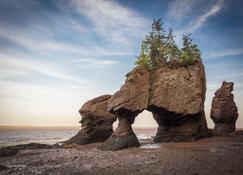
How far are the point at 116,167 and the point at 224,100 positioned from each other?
3631 cm

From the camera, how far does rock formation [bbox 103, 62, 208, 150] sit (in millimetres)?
30625

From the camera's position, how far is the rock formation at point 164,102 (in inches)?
1206

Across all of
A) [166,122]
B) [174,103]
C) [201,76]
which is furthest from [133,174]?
[201,76]

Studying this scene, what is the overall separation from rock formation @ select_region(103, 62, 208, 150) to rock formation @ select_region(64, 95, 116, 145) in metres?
7.89

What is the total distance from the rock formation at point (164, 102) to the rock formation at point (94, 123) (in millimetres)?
7885

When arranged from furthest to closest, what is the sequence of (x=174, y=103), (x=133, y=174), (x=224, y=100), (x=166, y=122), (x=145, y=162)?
(x=224, y=100)
(x=166, y=122)
(x=174, y=103)
(x=145, y=162)
(x=133, y=174)

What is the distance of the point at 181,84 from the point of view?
1372 inches

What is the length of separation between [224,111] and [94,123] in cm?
2401

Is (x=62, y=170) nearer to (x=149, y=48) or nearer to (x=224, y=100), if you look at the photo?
(x=149, y=48)

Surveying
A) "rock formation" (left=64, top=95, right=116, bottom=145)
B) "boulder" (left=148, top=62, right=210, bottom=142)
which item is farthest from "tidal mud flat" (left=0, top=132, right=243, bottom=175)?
"rock formation" (left=64, top=95, right=116, bottom=145)

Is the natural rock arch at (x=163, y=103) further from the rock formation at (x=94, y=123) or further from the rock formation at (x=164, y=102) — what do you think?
the rock formation at (x=94, y=123)

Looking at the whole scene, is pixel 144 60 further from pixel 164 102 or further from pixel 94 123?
pixel 94 123

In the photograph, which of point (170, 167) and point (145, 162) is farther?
point (145, 162)

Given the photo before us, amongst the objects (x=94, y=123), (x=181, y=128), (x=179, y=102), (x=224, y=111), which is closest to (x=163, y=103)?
(x=179, y=102)
